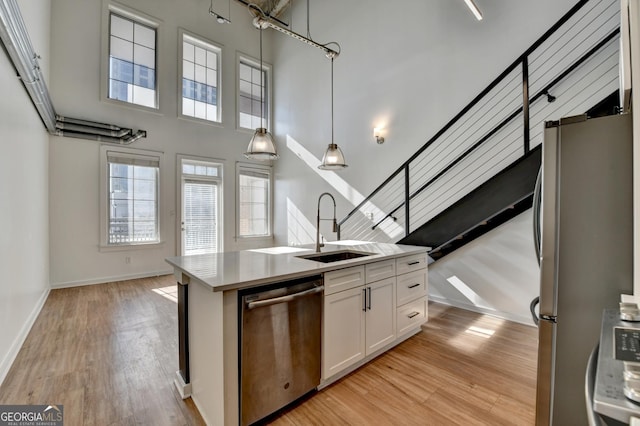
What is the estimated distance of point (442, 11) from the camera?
12.7 ft

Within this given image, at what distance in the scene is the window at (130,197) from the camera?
5156 mm

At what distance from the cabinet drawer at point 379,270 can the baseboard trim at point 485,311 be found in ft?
5.92

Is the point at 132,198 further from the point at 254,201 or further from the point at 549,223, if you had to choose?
the point at 549,223

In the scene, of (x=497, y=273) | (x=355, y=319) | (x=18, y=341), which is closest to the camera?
(x=355, y=319)

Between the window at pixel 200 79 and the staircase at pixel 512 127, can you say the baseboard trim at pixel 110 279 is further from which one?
the staircase at pixel 512 127

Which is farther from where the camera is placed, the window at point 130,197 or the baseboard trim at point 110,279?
A: the window at point 130,197

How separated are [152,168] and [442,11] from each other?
555cm

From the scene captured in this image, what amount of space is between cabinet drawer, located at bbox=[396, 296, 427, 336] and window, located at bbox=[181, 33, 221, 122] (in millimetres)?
5757

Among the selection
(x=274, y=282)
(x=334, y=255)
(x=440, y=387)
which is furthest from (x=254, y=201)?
(x=440, y=387)

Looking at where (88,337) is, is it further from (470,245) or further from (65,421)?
(470,245)

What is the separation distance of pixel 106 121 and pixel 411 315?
5.87 m

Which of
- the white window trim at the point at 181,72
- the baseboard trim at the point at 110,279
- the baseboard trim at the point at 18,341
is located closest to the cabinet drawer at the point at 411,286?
the baseboard trim at the point at 18,341

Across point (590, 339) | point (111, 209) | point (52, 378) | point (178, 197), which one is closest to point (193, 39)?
point (178, 197)

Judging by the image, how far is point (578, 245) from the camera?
1.32 m
